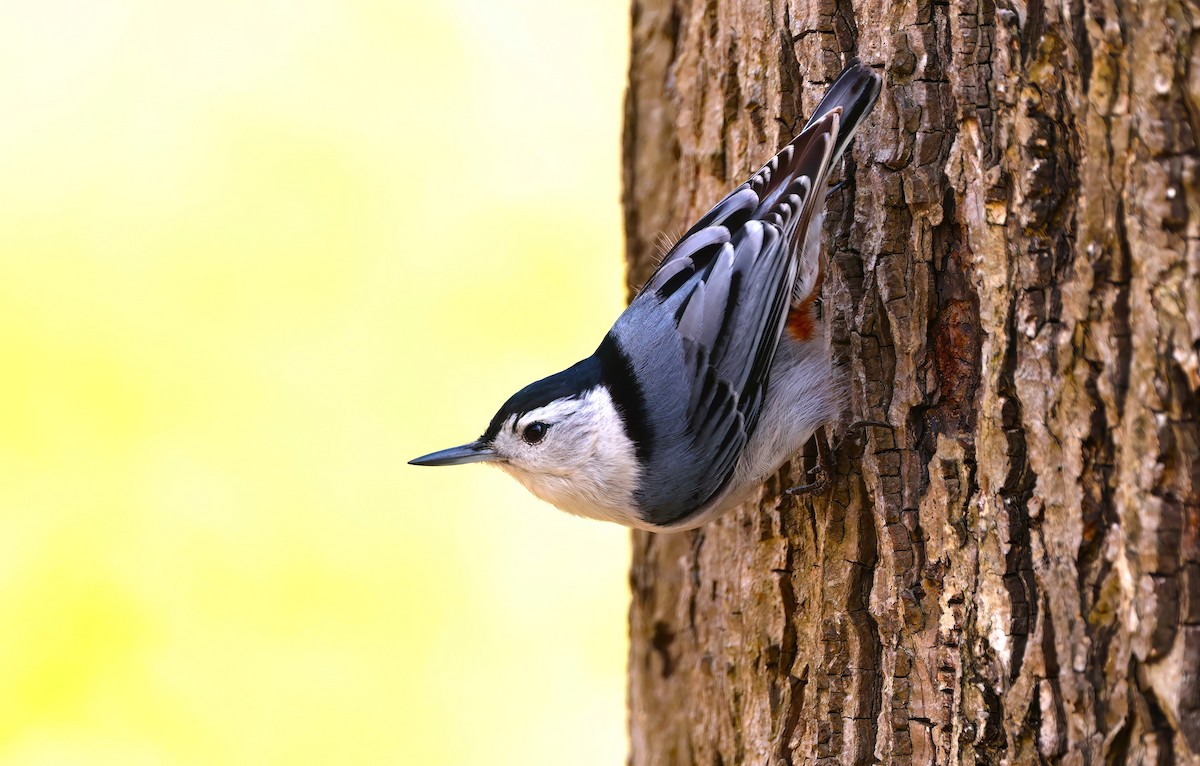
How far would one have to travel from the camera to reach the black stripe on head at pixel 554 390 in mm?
2172

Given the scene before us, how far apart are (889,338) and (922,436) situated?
0.18m

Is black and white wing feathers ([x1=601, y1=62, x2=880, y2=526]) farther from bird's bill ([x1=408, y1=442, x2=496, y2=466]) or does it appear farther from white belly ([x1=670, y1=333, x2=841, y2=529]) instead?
bird's bill ([x1=408, y1=442, x2=496, y2=466])

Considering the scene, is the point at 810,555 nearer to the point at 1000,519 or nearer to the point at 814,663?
the point at 814,663

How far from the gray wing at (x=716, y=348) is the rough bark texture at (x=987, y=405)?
0.39 feet

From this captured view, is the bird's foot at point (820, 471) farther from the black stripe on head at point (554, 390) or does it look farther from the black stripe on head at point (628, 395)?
the black stripe on head at point (554, 390)

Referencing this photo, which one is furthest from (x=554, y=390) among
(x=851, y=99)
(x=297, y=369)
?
(x=297, y=369)

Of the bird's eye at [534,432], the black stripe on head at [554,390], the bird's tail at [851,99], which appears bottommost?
the bird's eye at [534,432]

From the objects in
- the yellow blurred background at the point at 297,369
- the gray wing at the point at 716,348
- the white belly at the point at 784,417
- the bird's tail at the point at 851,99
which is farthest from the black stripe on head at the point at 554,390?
the yellow blurred background at the point at 297,369

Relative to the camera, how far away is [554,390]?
2184 millimetres

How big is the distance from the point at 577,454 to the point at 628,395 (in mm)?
173

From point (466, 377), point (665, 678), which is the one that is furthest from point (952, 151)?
point (466, 377)

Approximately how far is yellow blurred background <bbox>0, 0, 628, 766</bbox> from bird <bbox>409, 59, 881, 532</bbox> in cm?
165

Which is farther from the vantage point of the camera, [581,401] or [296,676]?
[296,676]

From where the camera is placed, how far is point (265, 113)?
4047 millimetres
